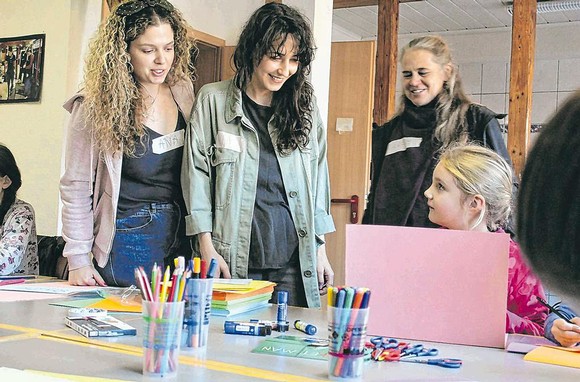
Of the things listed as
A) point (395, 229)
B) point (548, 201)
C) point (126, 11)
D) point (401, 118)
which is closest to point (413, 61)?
point (401, 118)

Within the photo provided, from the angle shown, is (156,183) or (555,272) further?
(156,183)

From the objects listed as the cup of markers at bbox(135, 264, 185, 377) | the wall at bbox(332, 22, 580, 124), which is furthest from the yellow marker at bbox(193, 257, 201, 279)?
the wall at bbox(332, 22, 580, 124)

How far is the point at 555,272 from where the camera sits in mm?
319

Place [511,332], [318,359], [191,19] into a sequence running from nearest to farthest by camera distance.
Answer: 1. [318,359]
2. [511,332]
3. [191,19]

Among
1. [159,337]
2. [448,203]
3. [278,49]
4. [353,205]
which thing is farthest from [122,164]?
[353,205]

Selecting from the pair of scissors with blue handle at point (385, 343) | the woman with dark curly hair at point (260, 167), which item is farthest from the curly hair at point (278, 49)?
the pair of scissors with blue handle at point (385, 343)

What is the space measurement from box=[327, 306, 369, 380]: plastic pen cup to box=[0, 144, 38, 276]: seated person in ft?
5.75

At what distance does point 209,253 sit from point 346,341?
Result: 995 millimetres

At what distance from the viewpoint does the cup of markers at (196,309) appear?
1123 millimetres

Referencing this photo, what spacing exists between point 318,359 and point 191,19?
361 centimetres

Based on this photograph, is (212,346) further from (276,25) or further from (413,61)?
(413,61)

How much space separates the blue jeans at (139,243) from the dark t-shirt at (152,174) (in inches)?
1.1

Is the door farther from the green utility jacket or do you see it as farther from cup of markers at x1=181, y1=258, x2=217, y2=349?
cup of markers at x1=181, y1=258, x2=217, y2=349

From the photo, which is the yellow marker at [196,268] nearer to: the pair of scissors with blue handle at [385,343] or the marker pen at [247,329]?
the marker pen at [247,329]
